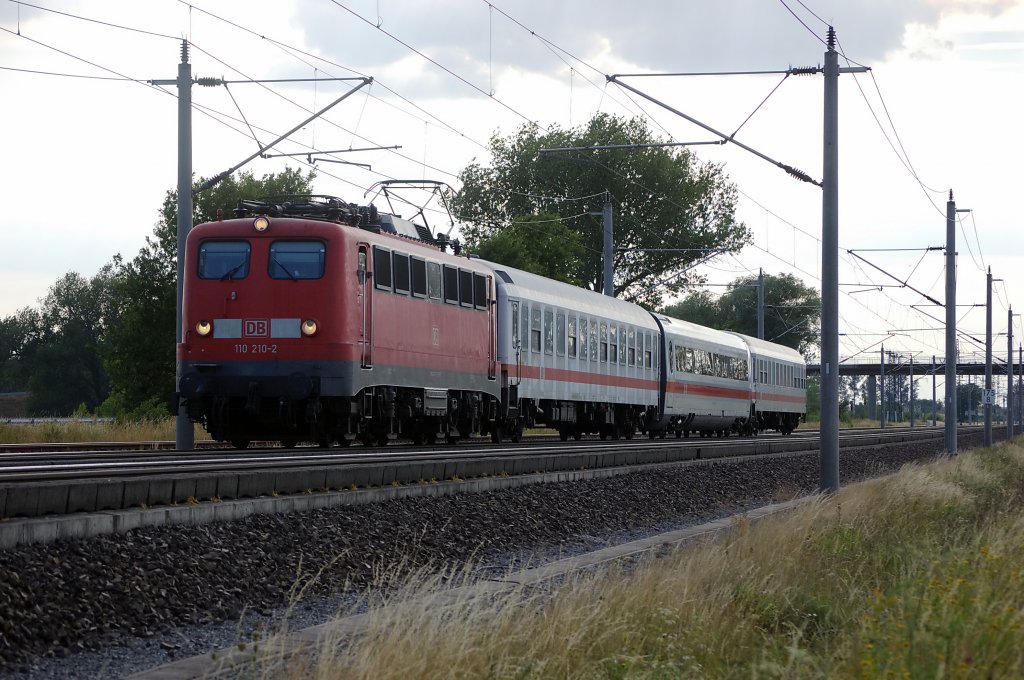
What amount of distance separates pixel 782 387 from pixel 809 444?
56.6 feet

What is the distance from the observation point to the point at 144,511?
9.72 meters

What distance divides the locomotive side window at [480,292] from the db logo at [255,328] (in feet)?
18.5

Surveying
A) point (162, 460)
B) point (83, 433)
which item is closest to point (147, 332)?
point (83, 433)

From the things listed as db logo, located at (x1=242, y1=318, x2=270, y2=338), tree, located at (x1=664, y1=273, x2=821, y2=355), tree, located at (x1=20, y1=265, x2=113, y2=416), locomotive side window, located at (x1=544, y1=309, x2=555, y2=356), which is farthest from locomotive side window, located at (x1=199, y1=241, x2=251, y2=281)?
tree, located at (x1=664, y1=273, x2=821, y2=355)

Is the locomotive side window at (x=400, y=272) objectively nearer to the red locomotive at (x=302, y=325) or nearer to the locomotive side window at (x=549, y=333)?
the red locomotive at (x=302, y=325)

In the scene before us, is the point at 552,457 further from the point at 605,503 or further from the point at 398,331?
the point at 398,331

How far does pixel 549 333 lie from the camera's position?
94.6 ft

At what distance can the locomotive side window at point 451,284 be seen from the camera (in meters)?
23.5

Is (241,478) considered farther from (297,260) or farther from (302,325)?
(297,260)

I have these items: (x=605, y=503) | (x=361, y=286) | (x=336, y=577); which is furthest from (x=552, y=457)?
(x=336, y=577)

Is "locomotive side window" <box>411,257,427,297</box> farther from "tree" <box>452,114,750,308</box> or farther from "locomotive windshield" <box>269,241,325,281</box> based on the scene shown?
"tree" <box>452,114,750,308</box>

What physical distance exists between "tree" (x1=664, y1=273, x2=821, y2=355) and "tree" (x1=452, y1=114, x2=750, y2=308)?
110ft

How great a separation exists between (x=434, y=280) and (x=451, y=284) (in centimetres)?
78

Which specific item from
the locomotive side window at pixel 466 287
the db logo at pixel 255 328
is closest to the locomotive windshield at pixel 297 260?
the db logo at pixel 255 328
